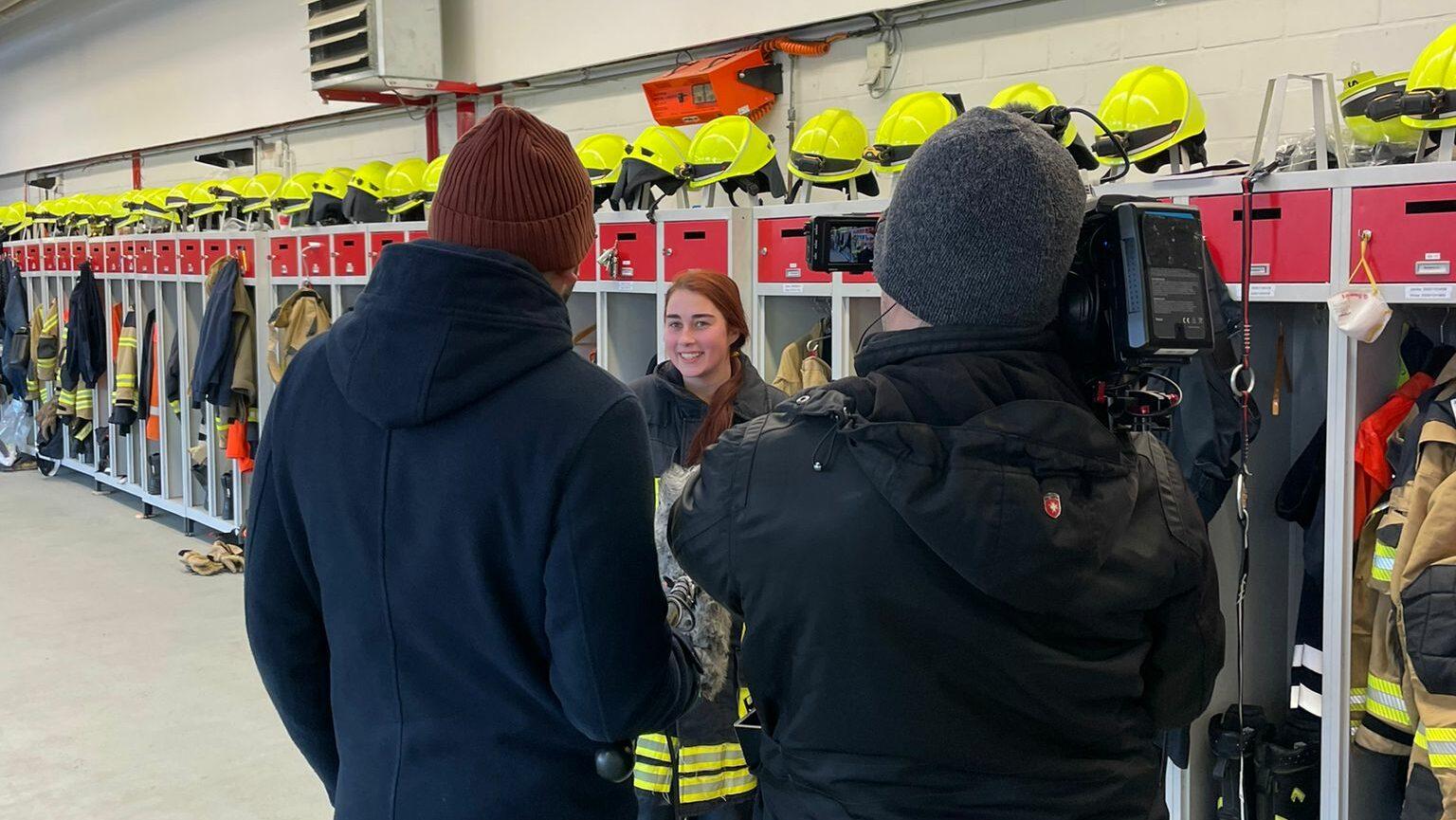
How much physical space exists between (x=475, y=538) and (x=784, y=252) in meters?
2.55

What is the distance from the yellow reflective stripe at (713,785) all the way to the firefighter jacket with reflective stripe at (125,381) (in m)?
6.95

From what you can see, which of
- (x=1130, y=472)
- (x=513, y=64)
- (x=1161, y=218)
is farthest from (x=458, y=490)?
(x=513, y=64)

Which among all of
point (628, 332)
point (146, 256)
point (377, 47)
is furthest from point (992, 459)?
point (146, 256)

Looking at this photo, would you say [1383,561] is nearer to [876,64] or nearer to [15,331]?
[876,64]

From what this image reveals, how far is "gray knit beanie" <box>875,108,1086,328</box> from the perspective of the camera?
117 cm

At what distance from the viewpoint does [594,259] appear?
4531mm

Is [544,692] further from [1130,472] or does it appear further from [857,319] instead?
[857,319]

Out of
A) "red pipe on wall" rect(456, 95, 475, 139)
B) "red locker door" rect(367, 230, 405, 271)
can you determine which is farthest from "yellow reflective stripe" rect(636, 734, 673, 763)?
"red pipe on wall" rect(456, 95, 475, 139)

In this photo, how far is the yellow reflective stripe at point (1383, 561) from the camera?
254 cm

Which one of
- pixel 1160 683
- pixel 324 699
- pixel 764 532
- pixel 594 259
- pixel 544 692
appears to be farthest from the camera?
pixel 594 259

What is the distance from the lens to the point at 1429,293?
95.5 inches

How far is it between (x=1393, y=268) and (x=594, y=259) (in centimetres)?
278

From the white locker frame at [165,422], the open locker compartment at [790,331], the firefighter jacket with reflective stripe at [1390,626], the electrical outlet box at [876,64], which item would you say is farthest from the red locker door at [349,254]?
the firefighter jacket with reflective stripe at [1390,626]

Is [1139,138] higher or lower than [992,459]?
higher
